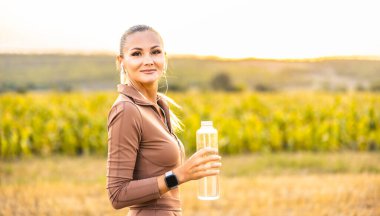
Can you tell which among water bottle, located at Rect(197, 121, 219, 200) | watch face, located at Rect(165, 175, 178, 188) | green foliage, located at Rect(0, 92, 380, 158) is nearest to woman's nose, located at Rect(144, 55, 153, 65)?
water bottle, located at Rect(197, 121, 219, 200)

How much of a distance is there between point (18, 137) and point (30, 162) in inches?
35.6

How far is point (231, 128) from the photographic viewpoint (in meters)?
11.0

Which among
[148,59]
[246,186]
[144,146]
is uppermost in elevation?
[148,59]

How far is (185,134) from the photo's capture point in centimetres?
1098

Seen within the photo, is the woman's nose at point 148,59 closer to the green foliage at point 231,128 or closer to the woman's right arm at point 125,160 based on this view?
the woman's right arm at point 125,160

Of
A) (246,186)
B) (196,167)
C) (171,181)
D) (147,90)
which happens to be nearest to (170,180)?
(171,181)

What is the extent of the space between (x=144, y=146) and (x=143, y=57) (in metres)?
0.37

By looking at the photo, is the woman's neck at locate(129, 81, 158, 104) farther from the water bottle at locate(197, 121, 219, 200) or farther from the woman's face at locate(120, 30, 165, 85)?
the water bottle at locate(197, 121, 219, 200)

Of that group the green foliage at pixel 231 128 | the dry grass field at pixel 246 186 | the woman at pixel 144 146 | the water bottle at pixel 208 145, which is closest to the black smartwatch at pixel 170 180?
the woman at pixel 144 146

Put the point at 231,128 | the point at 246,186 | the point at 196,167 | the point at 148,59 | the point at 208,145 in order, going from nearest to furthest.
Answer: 1. the point at 196,167
2. the point at 148,59
3. the point at 208,145
4. the point at 246,186
5. the point at 231,128

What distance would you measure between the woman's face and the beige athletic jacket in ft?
0.30

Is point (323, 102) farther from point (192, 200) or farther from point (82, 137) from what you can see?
point (192, 200)

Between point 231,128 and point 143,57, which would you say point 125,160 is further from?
point 231,128

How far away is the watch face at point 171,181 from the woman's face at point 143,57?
0.42 m
